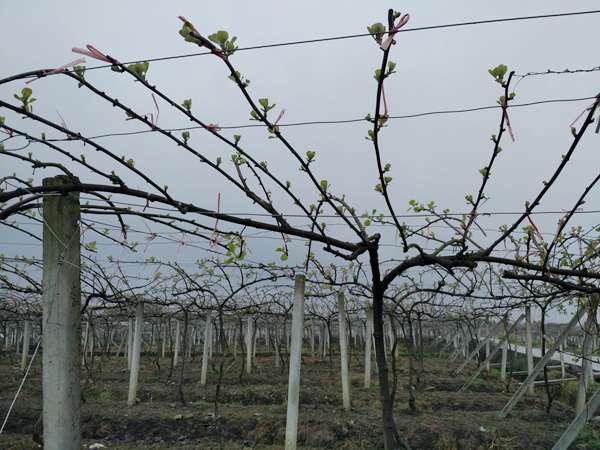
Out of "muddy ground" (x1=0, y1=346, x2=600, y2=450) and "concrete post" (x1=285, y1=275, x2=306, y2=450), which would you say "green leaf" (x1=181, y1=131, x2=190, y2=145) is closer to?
"concrete post" (x1=285, y1=275, x2=306, y2=450)

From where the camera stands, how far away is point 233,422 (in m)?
7.04

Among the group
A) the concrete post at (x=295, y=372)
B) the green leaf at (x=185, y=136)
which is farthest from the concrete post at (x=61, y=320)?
the concrete post at (x=295, y=372)

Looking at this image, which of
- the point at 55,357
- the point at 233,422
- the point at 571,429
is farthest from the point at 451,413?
the point at 55,357

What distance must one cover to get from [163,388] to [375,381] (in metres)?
4.75

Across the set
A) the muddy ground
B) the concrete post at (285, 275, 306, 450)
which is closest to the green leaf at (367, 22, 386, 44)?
the concrete post at (285, 275, 306, 450)

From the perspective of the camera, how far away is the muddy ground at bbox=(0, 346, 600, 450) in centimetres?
622

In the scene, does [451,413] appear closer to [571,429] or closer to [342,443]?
[342,443]

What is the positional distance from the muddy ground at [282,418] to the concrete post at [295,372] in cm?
129

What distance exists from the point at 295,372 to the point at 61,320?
310 cm

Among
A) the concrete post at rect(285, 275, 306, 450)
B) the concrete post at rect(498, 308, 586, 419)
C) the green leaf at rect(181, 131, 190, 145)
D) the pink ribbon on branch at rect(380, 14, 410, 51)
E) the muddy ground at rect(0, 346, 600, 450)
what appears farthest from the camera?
the concrete post at rect(498, 308, 586, 419)

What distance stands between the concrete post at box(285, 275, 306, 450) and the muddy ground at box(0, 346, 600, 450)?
129 centimetres

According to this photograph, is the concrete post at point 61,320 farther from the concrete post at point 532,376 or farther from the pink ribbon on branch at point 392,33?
the concrete post at point 532,376

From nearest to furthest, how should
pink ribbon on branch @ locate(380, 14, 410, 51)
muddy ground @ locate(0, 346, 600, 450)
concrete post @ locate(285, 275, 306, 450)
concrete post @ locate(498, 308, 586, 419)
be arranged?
pink ribbon on branch @ locate(380, 14, 410, 51)
concrete post @ locate(285, 275, 306, 450)
muddy ground @ locate(0, 346, 600, 450)
concrete post @ locate(498, 308, 586, 419)

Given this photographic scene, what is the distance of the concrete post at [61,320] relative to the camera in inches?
90.1
